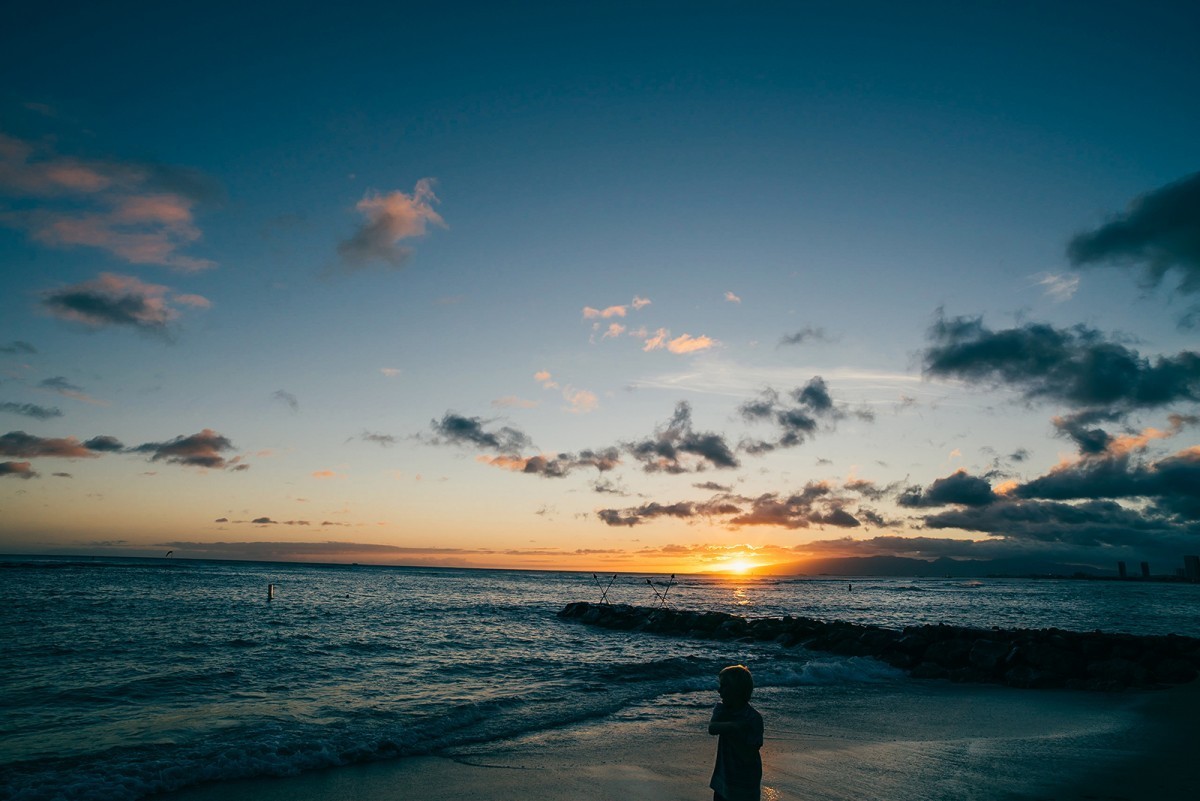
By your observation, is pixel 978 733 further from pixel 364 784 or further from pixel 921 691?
pixel 364 784

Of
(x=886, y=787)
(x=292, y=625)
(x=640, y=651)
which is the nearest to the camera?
(x=886, y=787)

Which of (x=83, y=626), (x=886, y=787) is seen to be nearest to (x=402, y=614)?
(x=83, y=626)

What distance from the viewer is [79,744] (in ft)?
42.0

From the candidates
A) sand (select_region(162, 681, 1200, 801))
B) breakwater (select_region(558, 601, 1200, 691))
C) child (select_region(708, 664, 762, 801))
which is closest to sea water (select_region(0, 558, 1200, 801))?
sand (select_region(162, 681, 1200, 801))

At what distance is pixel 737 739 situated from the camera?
233 inches

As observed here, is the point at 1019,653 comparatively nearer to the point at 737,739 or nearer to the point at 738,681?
the point at 737,739

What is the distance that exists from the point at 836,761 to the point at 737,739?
279 inches

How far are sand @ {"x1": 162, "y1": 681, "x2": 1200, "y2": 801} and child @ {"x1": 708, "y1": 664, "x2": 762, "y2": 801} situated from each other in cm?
411

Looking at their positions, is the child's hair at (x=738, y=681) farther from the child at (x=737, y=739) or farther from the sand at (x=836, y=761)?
the sand at (x=836, y=761)

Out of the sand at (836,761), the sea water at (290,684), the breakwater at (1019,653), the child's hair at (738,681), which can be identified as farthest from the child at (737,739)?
the breakwater at (1019,653)

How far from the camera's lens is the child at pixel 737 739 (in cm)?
582

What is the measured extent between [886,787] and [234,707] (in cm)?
1509

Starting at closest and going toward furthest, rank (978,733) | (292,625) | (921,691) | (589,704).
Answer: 1. (978,733)
2. (589,704)
3. (921,691)
4. (292,625)

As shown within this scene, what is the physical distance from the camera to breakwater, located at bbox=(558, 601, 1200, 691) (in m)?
21.0
